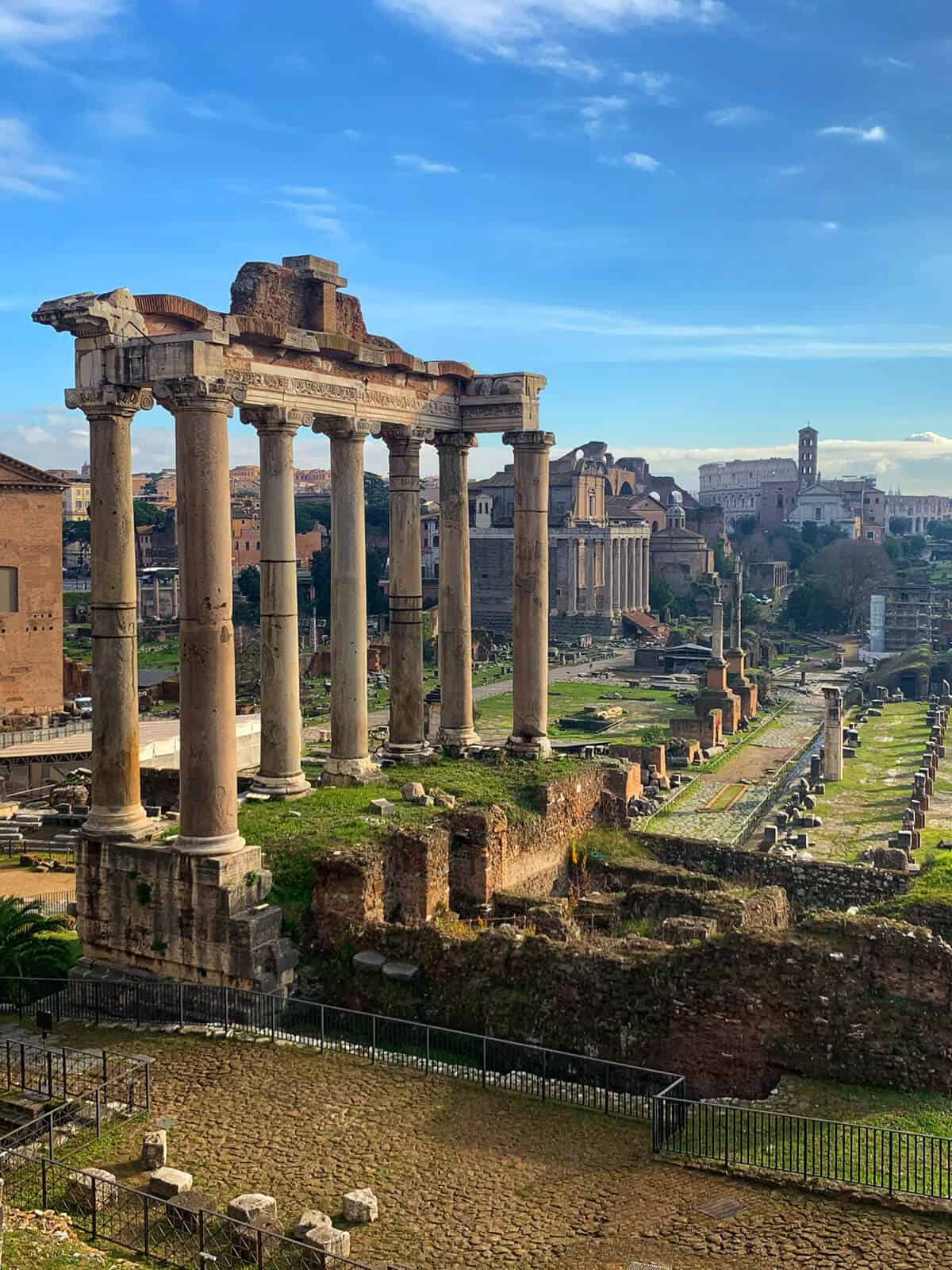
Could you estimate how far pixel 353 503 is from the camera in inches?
813

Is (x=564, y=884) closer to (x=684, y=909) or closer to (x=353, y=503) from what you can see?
(x=684, y=909)

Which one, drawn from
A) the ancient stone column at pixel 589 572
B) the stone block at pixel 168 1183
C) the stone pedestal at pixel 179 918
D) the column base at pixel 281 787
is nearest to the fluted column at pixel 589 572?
the ancient stone column at pixel 589 572

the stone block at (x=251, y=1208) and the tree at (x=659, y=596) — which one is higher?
the tree at (x=659, y=596)

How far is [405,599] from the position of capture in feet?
72.6

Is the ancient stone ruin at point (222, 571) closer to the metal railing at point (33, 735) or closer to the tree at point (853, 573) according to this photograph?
the metal railing at point (33, 735)

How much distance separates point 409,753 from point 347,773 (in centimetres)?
204

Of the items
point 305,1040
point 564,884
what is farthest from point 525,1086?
point 564,884

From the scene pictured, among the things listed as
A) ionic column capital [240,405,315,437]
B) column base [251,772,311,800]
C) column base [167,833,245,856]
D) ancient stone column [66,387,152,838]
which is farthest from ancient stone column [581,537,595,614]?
column base [167,833,245,856]

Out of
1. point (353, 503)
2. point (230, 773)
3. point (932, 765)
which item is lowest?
point (932, 765)

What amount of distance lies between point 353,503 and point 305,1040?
9364 millimetres

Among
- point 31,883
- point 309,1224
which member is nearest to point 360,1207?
point 309,1224

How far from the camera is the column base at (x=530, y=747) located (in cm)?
2281

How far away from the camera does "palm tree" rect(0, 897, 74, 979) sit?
1619 cm

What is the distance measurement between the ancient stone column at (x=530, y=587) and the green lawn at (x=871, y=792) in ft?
40.7
